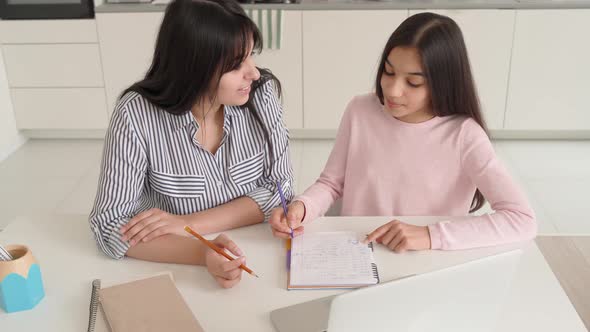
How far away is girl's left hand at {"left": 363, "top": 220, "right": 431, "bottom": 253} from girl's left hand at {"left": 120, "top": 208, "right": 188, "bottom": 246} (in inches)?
16.0

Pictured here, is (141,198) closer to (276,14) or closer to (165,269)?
(165,269)

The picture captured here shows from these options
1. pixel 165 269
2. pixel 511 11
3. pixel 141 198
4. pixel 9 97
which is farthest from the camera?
pixel 9 97

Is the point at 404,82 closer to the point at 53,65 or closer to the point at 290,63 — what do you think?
the point at 290,63

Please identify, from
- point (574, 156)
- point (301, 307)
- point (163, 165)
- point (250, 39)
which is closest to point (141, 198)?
point (163, 165)

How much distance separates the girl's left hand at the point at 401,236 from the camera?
1243 mm

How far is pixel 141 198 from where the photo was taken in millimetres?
1496

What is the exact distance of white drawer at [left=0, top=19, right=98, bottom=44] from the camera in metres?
3.50

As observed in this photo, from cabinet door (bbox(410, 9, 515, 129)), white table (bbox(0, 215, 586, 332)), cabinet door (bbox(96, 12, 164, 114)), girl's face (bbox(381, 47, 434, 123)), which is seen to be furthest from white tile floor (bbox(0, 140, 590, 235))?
white table (bbox(0, 215, 586, 332))

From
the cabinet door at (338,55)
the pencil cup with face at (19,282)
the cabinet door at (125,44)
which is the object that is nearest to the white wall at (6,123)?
the cabinet door at (125,44)

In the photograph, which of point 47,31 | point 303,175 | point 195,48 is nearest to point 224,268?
point 195,48

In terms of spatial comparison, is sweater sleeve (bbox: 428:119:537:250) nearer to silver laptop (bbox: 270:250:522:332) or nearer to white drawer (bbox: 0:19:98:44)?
silver laptop (bbox: 270:250:522:332)

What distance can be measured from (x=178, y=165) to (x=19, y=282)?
480mm

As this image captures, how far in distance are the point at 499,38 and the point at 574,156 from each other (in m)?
0.80

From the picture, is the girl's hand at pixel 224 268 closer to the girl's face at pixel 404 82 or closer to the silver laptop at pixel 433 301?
the silver laptop at pixel 433 301
